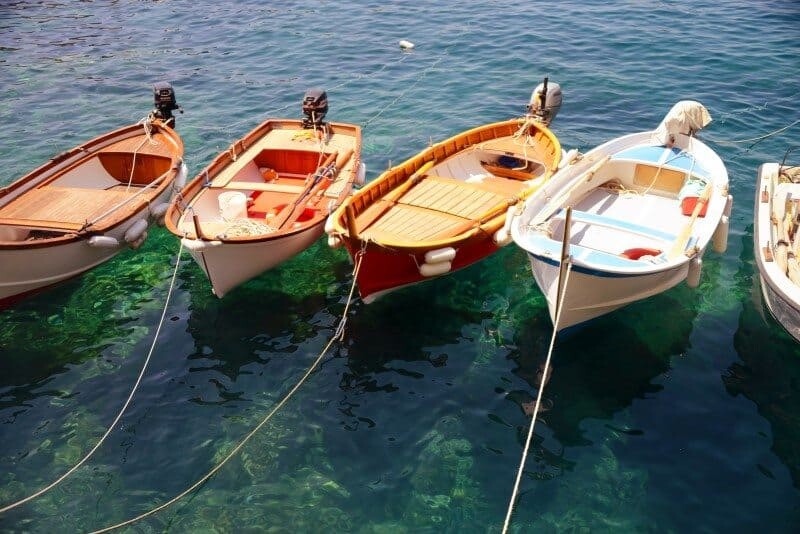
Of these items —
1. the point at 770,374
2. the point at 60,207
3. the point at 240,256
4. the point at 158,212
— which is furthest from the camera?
the point at 158,212

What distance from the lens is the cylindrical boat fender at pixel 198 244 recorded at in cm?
1163

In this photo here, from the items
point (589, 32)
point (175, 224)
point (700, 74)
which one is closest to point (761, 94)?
point (700, 74)

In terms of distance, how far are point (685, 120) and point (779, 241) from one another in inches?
152

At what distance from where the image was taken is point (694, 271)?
1141 centimetres

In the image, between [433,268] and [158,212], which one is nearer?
[433,268]

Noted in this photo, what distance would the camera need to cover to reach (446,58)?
24859mm

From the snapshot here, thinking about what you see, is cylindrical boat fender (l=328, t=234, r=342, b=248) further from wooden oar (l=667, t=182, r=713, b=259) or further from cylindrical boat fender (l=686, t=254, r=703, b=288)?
cylindrical boat fender (l=686, t=254, r=703, b=288)

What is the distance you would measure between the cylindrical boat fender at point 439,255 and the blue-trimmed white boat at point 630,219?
1.18 metres

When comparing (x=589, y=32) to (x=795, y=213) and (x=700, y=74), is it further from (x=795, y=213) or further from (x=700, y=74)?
(x=795, y=213)

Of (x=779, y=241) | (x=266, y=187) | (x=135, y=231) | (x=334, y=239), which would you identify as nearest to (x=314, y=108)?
(x=266, y=187)

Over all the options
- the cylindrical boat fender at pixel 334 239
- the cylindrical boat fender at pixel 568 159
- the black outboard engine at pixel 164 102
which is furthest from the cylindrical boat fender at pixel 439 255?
the black outboard engine at pixel 164 102

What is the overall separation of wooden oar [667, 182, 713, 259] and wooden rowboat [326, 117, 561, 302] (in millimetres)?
2859

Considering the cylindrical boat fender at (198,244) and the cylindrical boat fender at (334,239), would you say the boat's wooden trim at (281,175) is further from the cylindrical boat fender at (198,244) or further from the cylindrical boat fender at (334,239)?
the cylindrical boat fender at (334,239)

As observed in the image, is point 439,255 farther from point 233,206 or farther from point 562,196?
point 233,206
